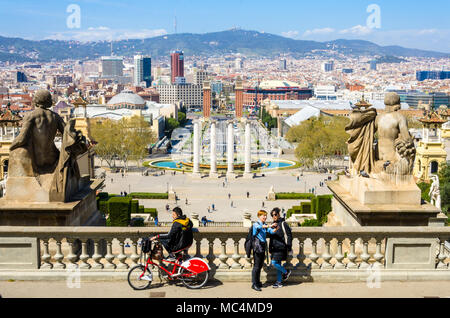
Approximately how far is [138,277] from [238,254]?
1.74 metres

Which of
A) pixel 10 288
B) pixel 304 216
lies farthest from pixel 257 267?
pixel 304 216

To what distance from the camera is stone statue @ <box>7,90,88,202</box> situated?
952cm

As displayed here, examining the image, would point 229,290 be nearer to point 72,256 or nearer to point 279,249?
point 279,249

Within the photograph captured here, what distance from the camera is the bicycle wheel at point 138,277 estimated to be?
333 inches

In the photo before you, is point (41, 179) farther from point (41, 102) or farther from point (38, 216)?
point (41, 102)

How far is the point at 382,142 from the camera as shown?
1041cm

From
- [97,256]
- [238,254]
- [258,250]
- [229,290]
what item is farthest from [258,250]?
[97,256]

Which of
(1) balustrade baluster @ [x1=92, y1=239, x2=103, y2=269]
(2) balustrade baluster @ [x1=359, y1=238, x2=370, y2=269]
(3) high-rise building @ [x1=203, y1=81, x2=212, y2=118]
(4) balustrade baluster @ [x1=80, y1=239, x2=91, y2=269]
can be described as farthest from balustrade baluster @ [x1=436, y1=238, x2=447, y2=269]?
(3) high-rise building @ [x1=203, y1=81, x2=212, y2=118]

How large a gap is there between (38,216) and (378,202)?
20.8 ft

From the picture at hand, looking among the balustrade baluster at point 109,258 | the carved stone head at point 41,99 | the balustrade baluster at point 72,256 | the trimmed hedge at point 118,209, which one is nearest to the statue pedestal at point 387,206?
the balustrade baluster at point 109,258

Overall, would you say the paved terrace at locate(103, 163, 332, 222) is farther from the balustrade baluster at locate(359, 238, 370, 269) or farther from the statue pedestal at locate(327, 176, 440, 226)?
the balustrade baluster at locate(359, 238, 370, 269)

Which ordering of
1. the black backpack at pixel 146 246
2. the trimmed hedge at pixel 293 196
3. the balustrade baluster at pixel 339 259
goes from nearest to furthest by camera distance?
the black backpack at pixel 146 246
the balustrade baluster at pixel 339 259
the trimmed hedge at pixel 293 196

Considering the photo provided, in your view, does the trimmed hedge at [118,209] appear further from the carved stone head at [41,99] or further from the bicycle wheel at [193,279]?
the bicycle wheel at [193,279]

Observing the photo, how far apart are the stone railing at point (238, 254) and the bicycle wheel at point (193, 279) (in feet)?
0.98
